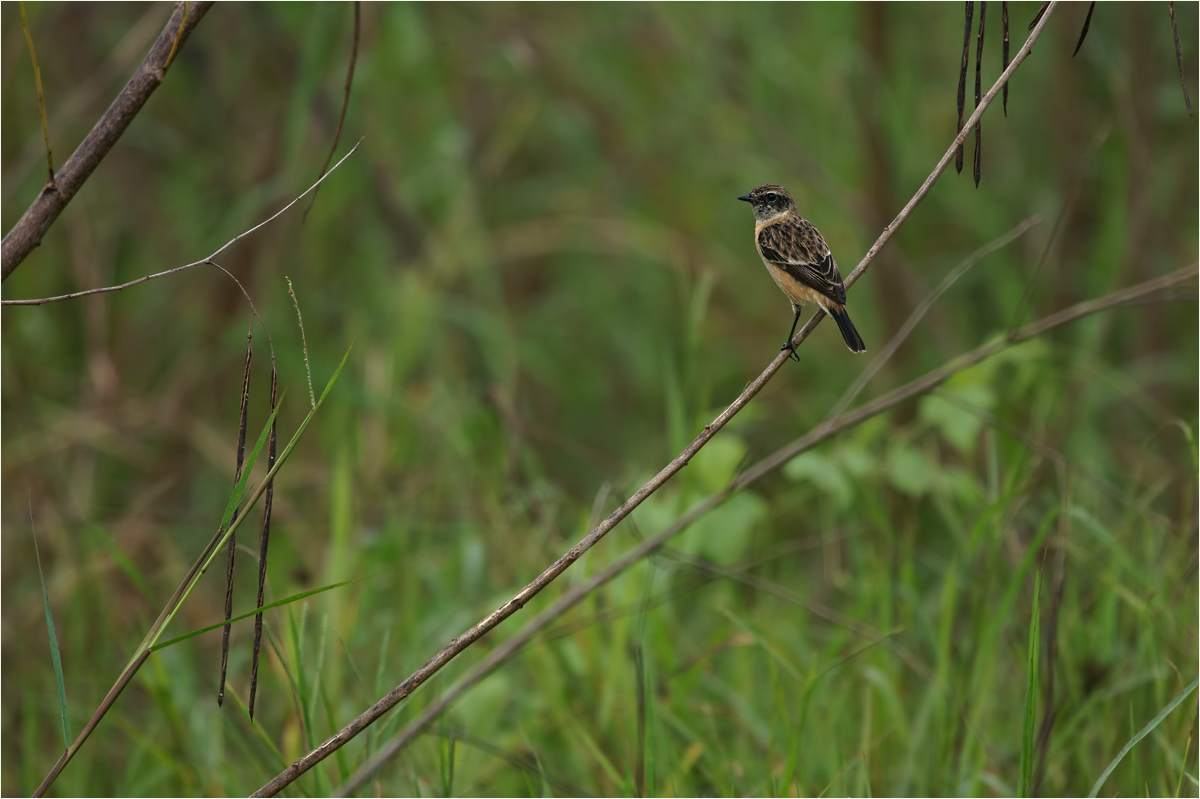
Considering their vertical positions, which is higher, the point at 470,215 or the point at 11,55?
the point at 11,55

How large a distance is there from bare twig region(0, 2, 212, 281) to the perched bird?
1478 mm

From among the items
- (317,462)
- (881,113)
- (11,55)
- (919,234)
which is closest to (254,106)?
(11,55)

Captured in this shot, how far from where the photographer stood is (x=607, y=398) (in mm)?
6621

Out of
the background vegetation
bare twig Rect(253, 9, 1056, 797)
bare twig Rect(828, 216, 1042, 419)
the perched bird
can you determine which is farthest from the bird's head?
bare twig Rect(253, 9, 1056, 797)

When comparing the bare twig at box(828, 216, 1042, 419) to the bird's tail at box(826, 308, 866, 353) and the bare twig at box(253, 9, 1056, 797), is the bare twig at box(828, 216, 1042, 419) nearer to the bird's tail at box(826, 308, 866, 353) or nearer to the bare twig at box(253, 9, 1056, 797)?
the bird's tail at box(826, 308, 866, 353)

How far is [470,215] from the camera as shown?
5.21m

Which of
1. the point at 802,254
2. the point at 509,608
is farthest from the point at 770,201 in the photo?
the point at 509,608

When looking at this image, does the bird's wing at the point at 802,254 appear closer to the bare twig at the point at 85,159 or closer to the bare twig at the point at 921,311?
the bare twig at the point at 921,311

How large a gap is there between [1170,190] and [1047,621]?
12.8 feet

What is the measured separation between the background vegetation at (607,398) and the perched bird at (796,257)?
10.7 inches

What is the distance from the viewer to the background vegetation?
9.41 ft

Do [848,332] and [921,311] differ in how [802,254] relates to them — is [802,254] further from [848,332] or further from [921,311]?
[921,311]

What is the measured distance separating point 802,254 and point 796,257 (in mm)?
18

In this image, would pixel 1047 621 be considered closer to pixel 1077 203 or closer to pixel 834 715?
pixel 834 715
